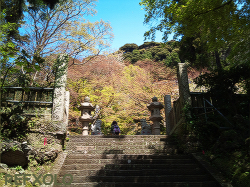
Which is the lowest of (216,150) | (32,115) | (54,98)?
(216,150)

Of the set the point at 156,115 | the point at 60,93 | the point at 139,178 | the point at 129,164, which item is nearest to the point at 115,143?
the point at 129,164

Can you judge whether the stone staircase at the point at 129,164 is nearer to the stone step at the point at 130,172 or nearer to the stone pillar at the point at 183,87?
the stone step at the point at 130,172

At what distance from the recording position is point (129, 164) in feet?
19.3

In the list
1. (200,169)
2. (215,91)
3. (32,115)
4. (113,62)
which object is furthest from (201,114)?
(113,62)

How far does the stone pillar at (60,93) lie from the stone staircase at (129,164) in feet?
3.25

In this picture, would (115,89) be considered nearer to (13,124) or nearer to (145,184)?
(13,124)

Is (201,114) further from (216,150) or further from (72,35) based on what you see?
(72,35)

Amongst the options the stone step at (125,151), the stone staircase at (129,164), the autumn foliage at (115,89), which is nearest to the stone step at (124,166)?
the stone staircase at (129,164)

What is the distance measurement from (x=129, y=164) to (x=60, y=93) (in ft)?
11.2

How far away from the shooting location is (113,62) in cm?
1664

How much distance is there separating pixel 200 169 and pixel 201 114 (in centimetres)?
220

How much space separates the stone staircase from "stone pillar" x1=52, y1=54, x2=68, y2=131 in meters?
0.99

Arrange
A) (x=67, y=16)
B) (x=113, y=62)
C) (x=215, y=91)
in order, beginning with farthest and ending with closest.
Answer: (x=113, y=62) → (x=67, y=16) → (x=215, y=91)

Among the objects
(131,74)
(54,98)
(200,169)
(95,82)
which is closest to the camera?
(200,169)
